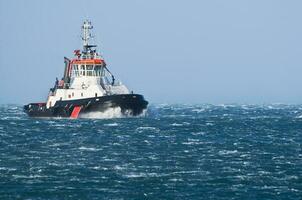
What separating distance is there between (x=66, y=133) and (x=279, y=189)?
46.1m

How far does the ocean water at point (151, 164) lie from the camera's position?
4856 centimetres

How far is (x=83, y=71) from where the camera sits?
129125mm

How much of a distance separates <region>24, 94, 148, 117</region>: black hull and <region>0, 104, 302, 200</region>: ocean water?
2498 centimetres

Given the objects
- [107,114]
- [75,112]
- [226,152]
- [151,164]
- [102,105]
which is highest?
[102,105]

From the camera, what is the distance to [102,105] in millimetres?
121250

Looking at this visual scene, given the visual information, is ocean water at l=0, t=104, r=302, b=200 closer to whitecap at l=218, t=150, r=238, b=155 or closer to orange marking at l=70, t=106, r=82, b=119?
whitecap at l=218, t=150, r=238, b=155

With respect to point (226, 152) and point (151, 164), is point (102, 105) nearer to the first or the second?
point (226, 152)

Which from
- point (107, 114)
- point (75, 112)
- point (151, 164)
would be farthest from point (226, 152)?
point (75, 112)

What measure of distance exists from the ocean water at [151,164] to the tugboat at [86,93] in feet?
85.2

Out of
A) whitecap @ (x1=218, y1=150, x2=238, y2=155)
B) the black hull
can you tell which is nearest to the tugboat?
the black hull

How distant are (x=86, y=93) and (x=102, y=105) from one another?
4975mm

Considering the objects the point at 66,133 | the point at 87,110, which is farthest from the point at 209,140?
the point at 87,110

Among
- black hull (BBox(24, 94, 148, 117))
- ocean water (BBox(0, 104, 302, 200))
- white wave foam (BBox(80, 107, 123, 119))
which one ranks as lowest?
ocean water (BBox(0, 104, 302, 200))

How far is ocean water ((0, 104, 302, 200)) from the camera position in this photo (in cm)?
4856
